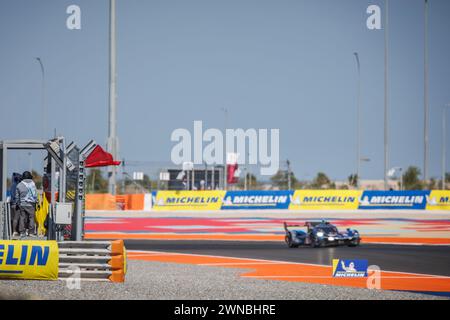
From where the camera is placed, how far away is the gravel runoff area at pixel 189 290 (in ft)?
39.8

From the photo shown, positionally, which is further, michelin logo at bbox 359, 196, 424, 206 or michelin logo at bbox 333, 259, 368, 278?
michelin logo at bbox 359, 196, 424, 206

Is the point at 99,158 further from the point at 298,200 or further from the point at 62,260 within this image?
the point at 298,200

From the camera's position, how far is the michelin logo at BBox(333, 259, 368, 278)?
1579cm

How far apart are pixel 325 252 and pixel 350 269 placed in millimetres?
4708

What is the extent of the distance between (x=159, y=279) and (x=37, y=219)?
311cm

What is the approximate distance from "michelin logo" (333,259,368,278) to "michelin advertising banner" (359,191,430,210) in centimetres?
2965

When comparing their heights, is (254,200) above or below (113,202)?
below

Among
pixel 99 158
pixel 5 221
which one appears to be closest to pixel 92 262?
pixel 99 158

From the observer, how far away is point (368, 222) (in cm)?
3559

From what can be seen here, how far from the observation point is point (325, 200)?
47062 millimetres

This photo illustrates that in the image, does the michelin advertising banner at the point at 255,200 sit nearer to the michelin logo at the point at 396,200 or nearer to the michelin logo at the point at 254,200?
the michelin logo at the point at 254,200

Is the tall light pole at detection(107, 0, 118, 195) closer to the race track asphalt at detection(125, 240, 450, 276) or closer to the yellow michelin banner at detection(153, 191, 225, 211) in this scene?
the race track asphalt at detection(125, 240, 450, 276)

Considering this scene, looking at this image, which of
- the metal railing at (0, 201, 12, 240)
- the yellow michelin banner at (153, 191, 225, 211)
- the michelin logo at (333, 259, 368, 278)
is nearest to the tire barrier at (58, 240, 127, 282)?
A: the metal railing at (0, 201, 12, 240)
